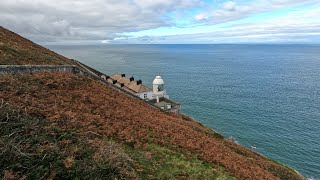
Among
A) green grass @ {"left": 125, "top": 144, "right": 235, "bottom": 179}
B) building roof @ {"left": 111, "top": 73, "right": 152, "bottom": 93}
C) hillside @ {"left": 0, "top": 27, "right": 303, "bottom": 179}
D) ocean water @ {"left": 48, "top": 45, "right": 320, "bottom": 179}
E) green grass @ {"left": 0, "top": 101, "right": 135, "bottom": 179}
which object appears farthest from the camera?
building roof @ {"left": 111, "top": 73, "right": 152, "bottom": 93}

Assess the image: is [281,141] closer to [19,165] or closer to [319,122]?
[319,122]

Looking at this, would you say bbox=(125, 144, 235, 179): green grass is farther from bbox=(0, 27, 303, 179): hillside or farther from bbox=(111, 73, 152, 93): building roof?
bbox=(111, 73, 152, 93): building roof

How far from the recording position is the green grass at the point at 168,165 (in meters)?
11.0

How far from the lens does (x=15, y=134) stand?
866cm

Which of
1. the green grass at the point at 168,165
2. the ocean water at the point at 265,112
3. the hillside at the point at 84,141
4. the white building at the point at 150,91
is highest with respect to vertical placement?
the hillside at the point at 84,141

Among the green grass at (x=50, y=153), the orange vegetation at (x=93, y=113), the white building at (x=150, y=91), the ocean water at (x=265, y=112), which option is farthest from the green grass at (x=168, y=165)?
the white building at (x=150, y=91)

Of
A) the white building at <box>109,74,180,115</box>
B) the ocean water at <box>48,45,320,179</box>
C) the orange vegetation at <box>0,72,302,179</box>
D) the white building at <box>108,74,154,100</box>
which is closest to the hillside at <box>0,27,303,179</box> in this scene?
the orange vegetation at <box>0,72,302,179</box>

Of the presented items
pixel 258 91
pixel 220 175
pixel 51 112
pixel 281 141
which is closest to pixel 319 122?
pixel 281 141

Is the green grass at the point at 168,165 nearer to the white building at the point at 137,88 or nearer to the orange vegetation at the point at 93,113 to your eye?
the orange vegetation at the point at 93,113

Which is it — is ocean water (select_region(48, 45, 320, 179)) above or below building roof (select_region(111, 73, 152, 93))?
below

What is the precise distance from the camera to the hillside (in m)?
8.21

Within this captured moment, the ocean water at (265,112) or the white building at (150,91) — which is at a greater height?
the white building at (150,91)

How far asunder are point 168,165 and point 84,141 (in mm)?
4019

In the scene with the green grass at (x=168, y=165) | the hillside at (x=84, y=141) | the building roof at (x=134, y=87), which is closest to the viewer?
the hillside at (x=84, y=141)
